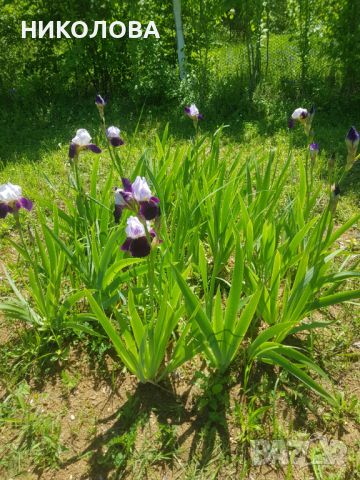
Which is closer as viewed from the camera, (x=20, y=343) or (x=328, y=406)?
(x=328, y=406)

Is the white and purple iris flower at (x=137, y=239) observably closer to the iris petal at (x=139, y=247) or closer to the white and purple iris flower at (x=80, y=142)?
the iris petal at (x=139, y=247)

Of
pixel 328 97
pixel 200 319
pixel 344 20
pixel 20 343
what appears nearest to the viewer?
pixel 200 319

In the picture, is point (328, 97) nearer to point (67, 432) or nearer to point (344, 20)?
point (344, 20)

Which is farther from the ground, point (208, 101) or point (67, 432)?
point (208, 101)

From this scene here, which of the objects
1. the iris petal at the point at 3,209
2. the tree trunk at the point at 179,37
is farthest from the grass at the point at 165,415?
the tree trunk at the point at 179,37

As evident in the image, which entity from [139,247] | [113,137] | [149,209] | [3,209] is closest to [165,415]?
[139,247]

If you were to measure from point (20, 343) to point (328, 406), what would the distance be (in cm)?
149

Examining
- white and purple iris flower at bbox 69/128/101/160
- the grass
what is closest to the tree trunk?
white and purple iris flower at bbox 69/128/101/160

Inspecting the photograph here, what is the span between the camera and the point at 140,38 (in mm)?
5359

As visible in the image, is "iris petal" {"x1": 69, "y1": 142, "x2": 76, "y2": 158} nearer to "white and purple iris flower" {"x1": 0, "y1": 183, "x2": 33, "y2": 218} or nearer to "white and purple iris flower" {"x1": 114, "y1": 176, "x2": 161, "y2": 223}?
"white and purple iris flower" {"x1": 0, "y1": 183, "x2": 33, "y2": 218}

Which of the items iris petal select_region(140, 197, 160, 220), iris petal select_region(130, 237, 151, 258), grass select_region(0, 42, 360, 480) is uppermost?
Result: iris petal select_region(140, 197, 160, 220)

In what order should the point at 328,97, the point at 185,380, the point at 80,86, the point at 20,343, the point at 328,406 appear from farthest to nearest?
the point at 80,86
the point at 328,97
the point at 20,343
the point at 185,380
the point at 328,406

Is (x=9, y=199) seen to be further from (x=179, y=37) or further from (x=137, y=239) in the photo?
(x=179, y=37)

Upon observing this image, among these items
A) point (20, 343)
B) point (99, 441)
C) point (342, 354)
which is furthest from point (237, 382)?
point (20, 343)
